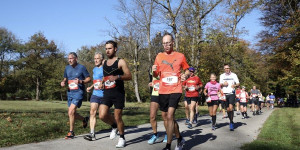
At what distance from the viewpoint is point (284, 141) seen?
741 cm

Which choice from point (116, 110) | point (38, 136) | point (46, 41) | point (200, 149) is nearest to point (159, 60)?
point (116, 110)

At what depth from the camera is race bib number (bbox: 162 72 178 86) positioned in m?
5.80

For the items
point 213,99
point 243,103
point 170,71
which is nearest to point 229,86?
point 213,99

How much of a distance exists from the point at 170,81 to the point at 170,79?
0.04 m

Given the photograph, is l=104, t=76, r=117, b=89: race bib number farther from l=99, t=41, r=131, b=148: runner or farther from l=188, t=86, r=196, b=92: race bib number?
l=188, t=86, r=196, b=92: race bib number

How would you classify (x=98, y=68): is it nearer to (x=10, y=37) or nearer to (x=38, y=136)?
(x=38, y=136)

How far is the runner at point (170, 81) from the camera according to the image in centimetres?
571

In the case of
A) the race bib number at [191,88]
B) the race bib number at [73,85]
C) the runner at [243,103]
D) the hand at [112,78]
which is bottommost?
the runner at [243,103]

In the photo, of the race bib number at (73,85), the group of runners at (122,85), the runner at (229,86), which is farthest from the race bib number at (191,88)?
the race bib number at (73,85)

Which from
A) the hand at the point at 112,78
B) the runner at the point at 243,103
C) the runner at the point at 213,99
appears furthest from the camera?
the runner at the point at 243,103

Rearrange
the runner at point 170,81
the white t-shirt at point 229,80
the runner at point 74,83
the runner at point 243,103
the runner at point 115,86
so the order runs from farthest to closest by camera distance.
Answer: the runner at point 243,103 < the white t-shirt at point 229,80 < the runner at point 74,83 < the runner at point 115,86 < the runner at point 170,81

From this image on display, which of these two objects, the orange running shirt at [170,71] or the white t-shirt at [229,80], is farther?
the white t-shirt at [229,80]

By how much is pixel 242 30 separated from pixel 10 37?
44578 mm

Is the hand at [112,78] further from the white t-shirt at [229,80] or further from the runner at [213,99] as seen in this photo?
the white t-shirt at [229,80]
